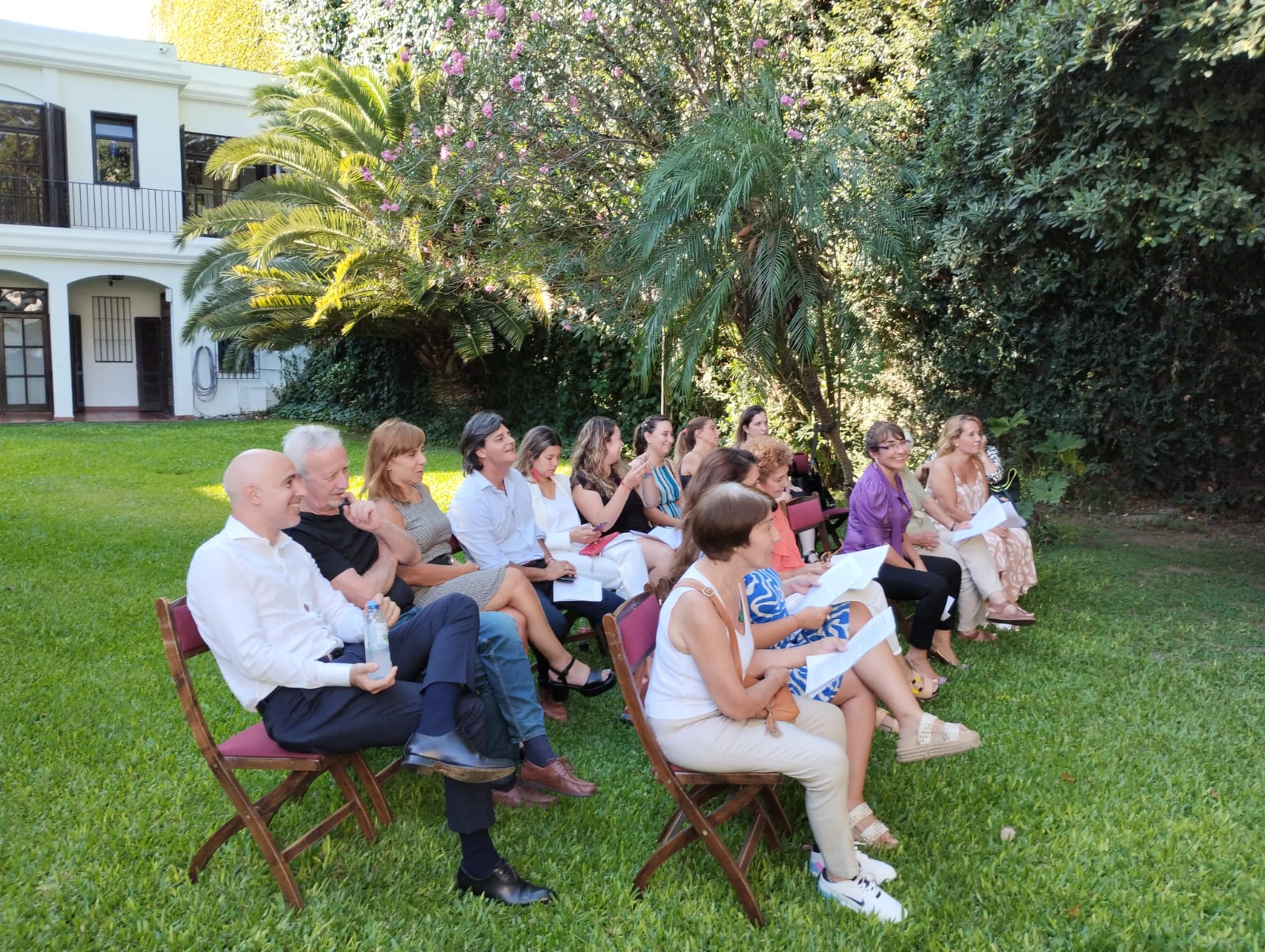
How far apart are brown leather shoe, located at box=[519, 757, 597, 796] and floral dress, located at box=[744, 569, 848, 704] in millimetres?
964

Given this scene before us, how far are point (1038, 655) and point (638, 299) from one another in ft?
15.5

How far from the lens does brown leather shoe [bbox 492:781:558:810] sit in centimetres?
398

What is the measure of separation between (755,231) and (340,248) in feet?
33.0

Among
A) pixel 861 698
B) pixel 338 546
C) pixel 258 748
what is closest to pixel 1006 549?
pixel 861 698

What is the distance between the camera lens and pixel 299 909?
125 inches

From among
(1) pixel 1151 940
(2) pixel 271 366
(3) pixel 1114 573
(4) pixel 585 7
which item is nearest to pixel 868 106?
(4) pixel 585 7

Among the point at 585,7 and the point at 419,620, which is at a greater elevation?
the point at 585,7

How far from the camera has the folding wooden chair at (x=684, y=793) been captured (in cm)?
315

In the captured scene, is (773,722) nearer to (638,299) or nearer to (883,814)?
(883,814)

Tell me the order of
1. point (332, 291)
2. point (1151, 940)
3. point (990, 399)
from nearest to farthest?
point (1151, 940), point (990, 399), point (332, 291)

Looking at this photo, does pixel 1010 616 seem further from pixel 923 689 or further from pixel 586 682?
pixel 586 682

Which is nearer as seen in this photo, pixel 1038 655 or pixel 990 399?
pixel 1038 655

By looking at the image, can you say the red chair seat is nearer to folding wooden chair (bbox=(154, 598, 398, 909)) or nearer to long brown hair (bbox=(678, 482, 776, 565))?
folding wooden chair (bbox=(154, 598, 398, 909))

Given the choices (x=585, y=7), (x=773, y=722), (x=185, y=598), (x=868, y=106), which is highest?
(x=585, y=7)
